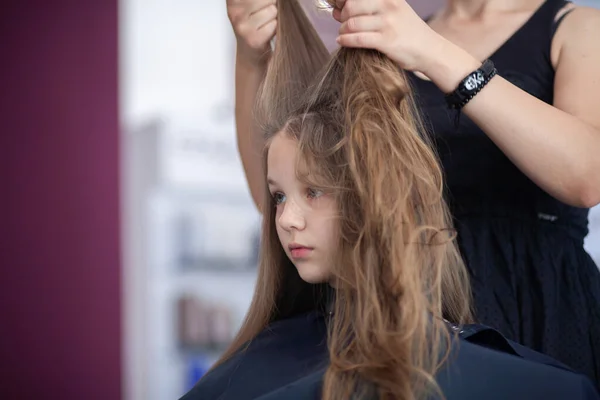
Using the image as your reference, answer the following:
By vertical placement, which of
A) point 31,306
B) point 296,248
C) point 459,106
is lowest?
point 31,306

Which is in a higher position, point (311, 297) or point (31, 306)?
point (311, 297)

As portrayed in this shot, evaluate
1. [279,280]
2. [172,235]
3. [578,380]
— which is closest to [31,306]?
[172,235]

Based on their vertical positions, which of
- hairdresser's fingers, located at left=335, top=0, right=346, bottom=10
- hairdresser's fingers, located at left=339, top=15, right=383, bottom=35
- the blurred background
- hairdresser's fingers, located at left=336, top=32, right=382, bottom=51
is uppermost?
hairdresser's fingers, located at left=335, top=0, right=346, bottom=10

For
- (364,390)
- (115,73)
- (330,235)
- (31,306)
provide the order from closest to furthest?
(364,390) → (330,235) → (31,306) → (115,73)

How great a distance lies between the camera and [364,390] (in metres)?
0.68

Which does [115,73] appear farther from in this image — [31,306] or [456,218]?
[456,218]

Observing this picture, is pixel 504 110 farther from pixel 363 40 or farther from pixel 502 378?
pixel 502 378

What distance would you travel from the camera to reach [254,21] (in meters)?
0.95

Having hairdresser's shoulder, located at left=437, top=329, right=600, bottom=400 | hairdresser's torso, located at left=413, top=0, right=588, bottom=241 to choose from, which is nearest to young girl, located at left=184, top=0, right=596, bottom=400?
hairdresser's shoulder, located at left=437, top=329, right=600, bottom=400

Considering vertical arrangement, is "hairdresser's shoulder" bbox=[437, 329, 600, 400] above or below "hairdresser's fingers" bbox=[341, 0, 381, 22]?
below

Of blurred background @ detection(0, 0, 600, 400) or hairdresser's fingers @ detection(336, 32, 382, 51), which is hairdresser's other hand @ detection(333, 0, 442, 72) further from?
blurred background @ detection(0, 0, 600, 400)

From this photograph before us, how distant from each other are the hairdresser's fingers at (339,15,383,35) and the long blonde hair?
0.10 ft

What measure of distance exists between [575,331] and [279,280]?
37cm

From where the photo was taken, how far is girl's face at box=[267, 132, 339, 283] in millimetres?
788
